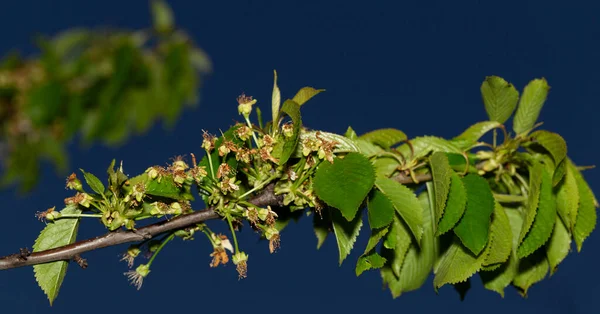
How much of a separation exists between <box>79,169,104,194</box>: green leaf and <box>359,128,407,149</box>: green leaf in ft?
1.39

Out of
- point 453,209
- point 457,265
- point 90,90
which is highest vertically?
point 90,90

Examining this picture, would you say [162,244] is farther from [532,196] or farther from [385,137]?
[532,196]

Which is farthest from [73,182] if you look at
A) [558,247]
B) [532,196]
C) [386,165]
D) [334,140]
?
[558,247]

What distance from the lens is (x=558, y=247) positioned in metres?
1.15

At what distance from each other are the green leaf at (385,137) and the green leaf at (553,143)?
0.22 metres

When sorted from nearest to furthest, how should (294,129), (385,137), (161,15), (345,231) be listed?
(161,15)
(294,129)
(345,231)
(385,137)

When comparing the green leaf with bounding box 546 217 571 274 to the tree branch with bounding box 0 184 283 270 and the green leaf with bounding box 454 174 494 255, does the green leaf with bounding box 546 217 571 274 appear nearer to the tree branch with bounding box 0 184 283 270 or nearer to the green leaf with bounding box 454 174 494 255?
the green leaf with bounding box 454 174 494 255

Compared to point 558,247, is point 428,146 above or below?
above

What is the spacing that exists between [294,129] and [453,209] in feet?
0.89

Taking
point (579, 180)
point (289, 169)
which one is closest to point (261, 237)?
point (289, 169)

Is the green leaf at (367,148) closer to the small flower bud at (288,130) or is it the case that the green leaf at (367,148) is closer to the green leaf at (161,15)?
the small flower bud at (288,130)

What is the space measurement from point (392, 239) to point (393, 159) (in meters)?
0.14

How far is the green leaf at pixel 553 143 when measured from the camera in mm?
1031

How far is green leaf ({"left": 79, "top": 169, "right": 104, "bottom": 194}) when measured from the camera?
889 millimetres
